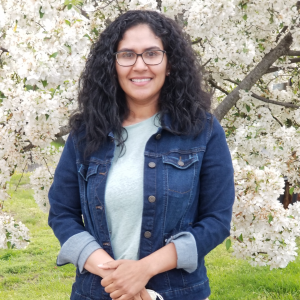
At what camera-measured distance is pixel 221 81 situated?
14.1 feet

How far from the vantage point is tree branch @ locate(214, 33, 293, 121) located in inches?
148

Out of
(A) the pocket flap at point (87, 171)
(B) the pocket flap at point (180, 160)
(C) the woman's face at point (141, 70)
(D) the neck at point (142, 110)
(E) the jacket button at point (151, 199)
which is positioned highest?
(C) the woman's face at point (141, 70)

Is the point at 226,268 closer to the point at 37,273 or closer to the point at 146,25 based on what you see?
the point at 37,273

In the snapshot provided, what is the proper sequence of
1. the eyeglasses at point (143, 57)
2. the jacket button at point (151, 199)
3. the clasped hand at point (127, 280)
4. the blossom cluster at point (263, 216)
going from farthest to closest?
the blossom cluster at point (263, 216)
the eyeglasses at point (143, 57)
the jacket button at point (151, 199)
the clasped hand at point (127, 280)

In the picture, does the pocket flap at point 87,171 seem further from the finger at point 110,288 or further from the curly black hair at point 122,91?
the finger at point 110,288

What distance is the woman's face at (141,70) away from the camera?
6.12ft

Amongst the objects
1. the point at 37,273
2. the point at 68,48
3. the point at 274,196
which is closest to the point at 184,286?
the point at 274,196

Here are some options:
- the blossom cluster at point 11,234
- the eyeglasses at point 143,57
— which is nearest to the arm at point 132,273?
the eyeglasses at point 143,57

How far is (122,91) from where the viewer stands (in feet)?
6.76

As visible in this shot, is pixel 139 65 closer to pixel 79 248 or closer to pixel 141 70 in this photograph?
pixel 141 70

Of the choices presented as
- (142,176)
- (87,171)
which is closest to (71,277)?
(87,171)

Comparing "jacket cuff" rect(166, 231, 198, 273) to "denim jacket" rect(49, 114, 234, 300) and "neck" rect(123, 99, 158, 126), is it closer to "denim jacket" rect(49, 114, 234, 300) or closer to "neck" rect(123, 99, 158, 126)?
"denim jacket" rect(49, 114, 234, 300)

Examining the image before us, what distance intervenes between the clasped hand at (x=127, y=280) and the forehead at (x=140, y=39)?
89 cm

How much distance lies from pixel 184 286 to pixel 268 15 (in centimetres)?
248
